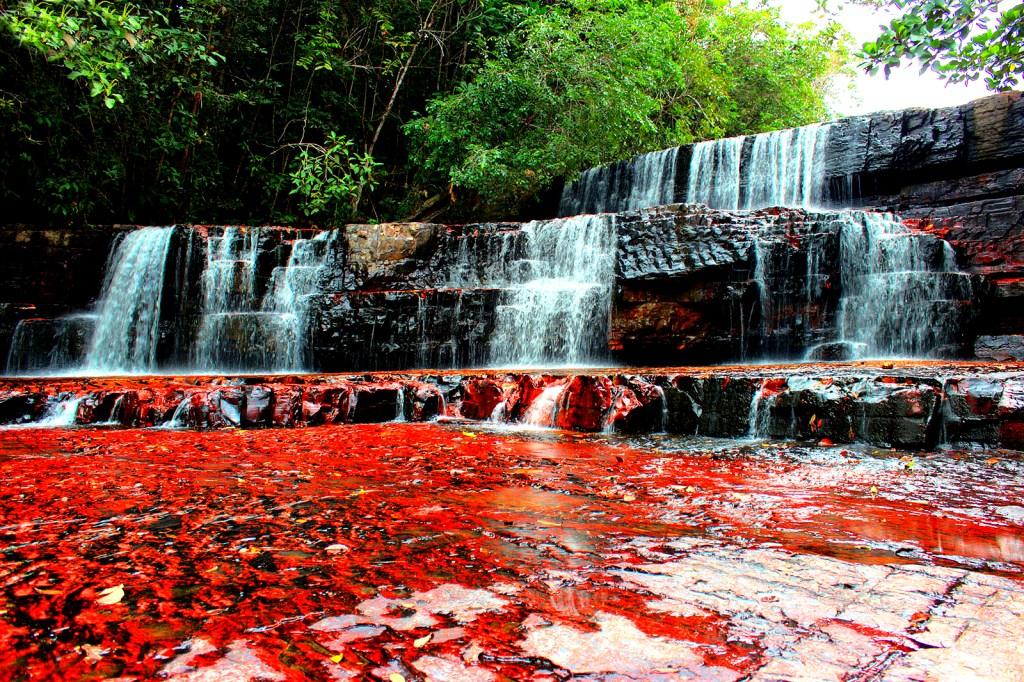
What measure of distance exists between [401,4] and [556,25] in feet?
13.6

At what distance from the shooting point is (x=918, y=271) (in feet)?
27.6

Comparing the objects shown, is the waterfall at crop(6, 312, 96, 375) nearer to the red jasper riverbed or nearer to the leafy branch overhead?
the leafy branch overhead

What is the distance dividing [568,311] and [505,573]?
764cm

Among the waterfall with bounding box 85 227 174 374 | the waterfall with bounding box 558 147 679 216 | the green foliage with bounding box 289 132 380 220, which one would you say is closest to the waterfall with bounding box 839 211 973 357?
the waterfall with bounding box 558 147 679 216

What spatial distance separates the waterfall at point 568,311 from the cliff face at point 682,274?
132 millimetres

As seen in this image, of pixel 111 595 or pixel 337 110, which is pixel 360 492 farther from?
pixel 337 110

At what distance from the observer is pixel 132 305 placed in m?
10.3

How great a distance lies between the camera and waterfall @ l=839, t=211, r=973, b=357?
26.4ft

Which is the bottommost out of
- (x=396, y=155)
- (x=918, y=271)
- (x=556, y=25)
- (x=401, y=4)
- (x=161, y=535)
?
(x=161, y=535)

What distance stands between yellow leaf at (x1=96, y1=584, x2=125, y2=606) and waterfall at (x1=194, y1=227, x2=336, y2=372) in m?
8.39

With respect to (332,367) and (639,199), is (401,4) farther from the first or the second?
(332,367)

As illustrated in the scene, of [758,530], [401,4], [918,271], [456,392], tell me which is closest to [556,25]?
[401,4]

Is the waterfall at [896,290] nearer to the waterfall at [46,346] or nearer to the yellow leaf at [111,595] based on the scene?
the yellow leaf at [111,595]

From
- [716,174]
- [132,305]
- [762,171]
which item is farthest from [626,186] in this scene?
[132,305]
